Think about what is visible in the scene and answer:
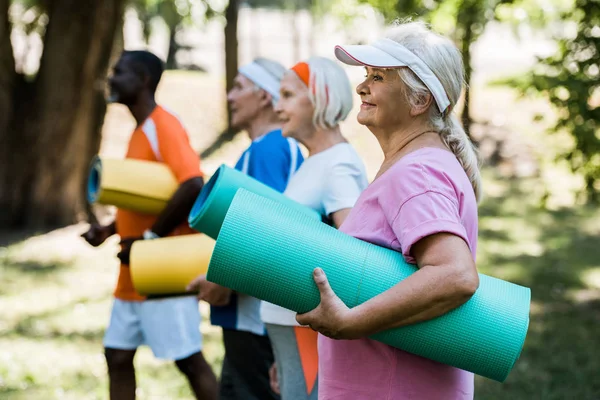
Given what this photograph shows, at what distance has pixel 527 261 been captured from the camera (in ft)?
35.3

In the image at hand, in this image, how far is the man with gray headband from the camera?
145 inches

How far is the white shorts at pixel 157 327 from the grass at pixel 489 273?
134 centimetres

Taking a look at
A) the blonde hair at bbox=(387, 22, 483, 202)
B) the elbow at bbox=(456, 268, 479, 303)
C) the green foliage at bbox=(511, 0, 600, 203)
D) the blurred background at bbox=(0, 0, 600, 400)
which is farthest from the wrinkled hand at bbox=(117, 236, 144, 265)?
the green foliage at bbox=(511, 0, 600, 203)

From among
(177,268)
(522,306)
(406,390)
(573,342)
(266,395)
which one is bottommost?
(573,342)

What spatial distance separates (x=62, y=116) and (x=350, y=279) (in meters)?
9.56

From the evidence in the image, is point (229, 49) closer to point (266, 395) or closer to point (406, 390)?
point (266, 395)

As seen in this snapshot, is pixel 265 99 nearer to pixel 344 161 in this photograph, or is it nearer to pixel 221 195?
pixel 344 161

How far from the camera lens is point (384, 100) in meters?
2.25

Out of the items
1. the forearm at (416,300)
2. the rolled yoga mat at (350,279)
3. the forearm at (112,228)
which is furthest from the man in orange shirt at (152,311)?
the forearm at (416,300)

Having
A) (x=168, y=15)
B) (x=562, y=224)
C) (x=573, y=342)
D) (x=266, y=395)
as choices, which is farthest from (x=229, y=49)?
(x=266, y=395)

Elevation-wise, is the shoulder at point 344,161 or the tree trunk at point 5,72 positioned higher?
the shoulder at point 344,161

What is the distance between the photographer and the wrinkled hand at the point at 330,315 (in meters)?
2.08

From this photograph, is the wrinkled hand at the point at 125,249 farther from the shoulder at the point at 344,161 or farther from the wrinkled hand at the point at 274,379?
the shoulder at the point at 344,161

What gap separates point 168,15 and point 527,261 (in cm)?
1009
